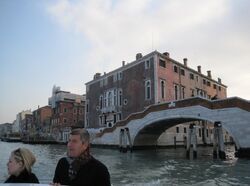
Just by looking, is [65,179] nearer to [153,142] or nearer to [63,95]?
[153,142]

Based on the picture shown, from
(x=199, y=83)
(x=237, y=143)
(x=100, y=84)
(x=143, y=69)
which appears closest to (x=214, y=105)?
(x=237, y=143)

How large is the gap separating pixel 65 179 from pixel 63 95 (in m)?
52.0

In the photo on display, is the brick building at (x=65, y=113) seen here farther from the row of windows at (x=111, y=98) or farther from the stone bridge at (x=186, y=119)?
the stone bridge at (x=186, y=119)

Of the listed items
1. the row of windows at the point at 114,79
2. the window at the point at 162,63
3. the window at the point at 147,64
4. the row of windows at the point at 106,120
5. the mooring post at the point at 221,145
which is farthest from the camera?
the row of windows at the point at 114,79

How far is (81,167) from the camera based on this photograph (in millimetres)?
2494

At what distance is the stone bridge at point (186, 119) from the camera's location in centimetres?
1616

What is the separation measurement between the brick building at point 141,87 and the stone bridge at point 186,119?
2.97 m

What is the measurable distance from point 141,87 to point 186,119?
7.85 metres

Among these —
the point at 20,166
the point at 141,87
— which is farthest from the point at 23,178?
the point at 141,87

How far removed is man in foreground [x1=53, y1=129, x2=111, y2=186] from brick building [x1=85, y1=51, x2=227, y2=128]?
943 inches

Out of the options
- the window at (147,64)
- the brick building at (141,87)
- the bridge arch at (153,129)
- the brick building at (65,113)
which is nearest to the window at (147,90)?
the brick building at (141,87)

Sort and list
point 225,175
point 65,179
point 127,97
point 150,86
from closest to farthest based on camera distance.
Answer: point 65,179 → point 225,175 → point 150,86 → point 127,97

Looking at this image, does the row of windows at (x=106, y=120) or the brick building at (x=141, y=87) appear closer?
the brick building at (x=141, y=87)

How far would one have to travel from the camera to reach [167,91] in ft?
91.2
